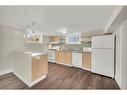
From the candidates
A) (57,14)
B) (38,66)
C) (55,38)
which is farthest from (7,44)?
(55,38)

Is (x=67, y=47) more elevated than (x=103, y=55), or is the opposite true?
(x=67, y=47)

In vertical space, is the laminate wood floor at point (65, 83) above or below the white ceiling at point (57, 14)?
below

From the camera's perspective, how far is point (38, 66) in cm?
283

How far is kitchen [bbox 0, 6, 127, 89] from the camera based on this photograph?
7.19ft

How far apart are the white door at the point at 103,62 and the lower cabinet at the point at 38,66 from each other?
1.96 meters

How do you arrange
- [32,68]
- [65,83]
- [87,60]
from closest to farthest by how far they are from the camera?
[32,68] < [65,83] < [87,60]

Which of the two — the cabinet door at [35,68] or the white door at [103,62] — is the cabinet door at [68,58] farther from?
the cabinet door at [35,68]

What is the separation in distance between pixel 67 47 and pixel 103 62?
9.81 feet

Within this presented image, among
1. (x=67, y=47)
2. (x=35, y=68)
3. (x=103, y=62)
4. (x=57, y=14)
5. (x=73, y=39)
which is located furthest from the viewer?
(x=67, y=47)

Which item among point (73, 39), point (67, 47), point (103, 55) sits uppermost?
point (73, 39)

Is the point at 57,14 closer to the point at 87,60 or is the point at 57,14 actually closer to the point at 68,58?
the point at 87,60

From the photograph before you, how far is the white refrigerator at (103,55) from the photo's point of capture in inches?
128

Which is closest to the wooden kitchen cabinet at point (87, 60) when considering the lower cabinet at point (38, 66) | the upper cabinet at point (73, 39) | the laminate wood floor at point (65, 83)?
the laminate wood floor at point (65, 83)
